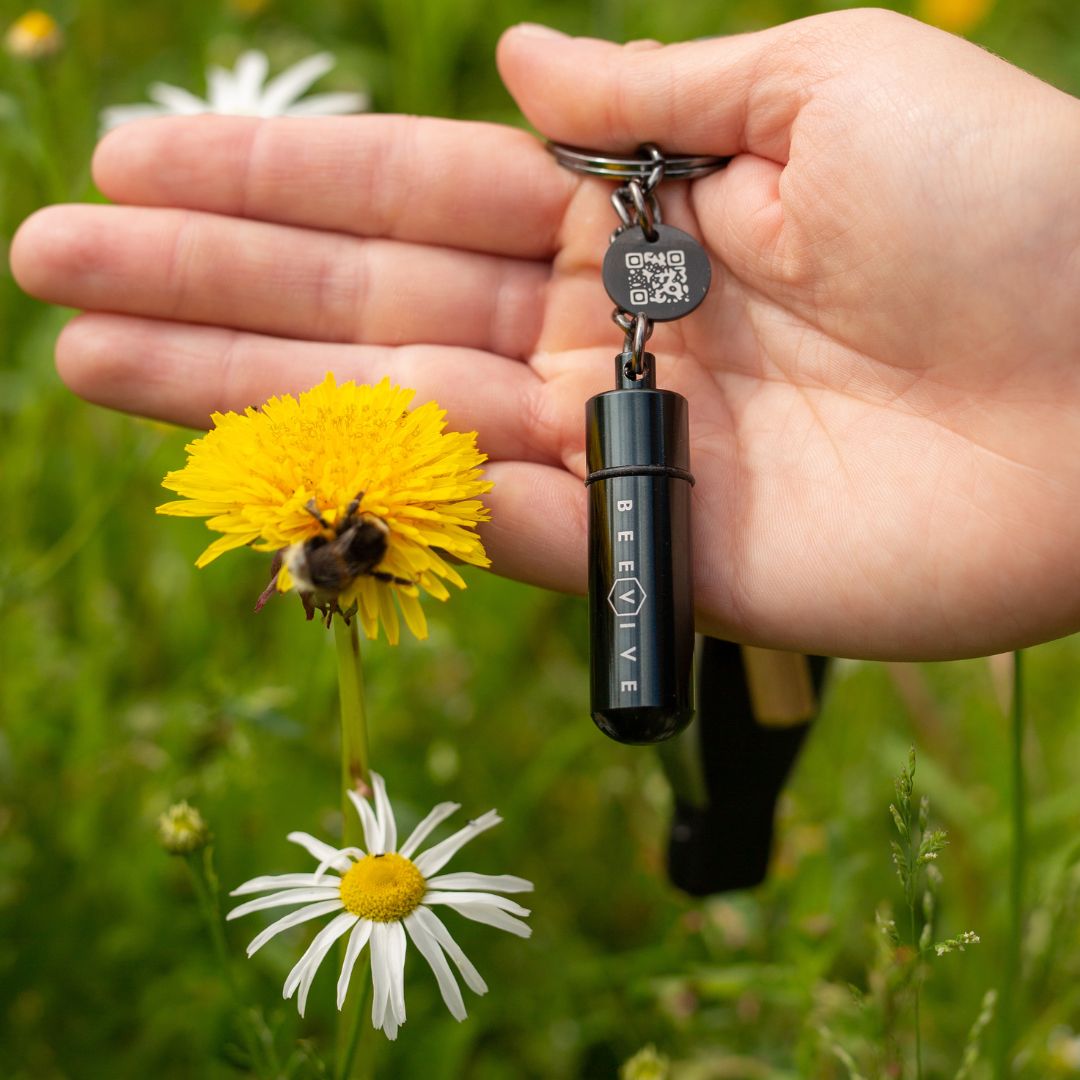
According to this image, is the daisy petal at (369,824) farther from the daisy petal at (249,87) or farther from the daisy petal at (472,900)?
the daisy petal at (249,87)

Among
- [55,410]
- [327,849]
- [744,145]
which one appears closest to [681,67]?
[744,145]

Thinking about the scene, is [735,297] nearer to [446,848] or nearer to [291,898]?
[446,848]

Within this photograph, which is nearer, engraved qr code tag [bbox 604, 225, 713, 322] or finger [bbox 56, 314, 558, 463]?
engraved qr code tag [bbox 604, 225, 713, 322]

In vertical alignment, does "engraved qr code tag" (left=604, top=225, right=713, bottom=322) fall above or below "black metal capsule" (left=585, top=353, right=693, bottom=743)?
above

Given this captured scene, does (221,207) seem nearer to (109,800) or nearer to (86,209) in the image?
(86,209)

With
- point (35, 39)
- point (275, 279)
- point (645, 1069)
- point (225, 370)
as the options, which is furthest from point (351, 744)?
point (35, 39)

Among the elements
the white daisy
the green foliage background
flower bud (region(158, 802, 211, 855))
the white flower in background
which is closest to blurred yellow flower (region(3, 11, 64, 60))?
the green foliage background

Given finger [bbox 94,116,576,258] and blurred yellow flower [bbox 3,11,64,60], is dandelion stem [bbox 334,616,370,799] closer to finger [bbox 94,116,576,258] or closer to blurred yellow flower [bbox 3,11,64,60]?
finger [bbox 94,116,576,258]
